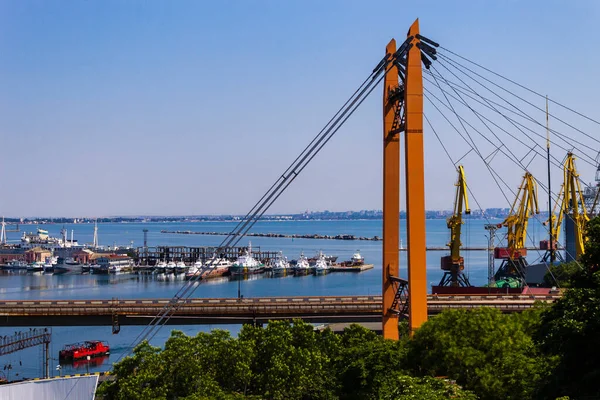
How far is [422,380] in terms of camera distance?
579 inches

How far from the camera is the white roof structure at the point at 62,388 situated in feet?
58.7

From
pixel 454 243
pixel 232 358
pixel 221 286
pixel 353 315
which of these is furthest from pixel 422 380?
pixel 221 286

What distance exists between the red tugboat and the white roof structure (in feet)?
74.3

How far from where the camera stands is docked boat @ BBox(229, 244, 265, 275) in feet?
314

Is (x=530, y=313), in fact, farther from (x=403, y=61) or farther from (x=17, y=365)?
(x=17, y=365)

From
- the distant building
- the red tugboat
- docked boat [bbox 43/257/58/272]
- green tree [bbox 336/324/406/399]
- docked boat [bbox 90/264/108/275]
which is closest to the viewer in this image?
green tree [bbox 336/324/406/399]

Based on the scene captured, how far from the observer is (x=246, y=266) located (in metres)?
96.8

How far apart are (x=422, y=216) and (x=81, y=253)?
9989 centimetres

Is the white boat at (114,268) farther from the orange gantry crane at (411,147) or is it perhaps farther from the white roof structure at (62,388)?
the orange gantry crane at (411,147)

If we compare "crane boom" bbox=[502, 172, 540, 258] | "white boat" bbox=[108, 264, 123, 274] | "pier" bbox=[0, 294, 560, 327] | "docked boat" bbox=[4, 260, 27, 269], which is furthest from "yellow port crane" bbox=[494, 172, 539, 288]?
"docked boat" bbox=[4, 260, 27, 269]

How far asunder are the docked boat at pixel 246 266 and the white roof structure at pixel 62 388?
74.2m

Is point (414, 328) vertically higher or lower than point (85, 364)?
higher

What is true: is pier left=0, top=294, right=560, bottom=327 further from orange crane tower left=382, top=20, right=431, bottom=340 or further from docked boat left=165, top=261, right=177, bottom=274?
docked boat left=165, top=261, right=177, bottom=274

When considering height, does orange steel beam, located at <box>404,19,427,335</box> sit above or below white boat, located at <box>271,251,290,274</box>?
above
